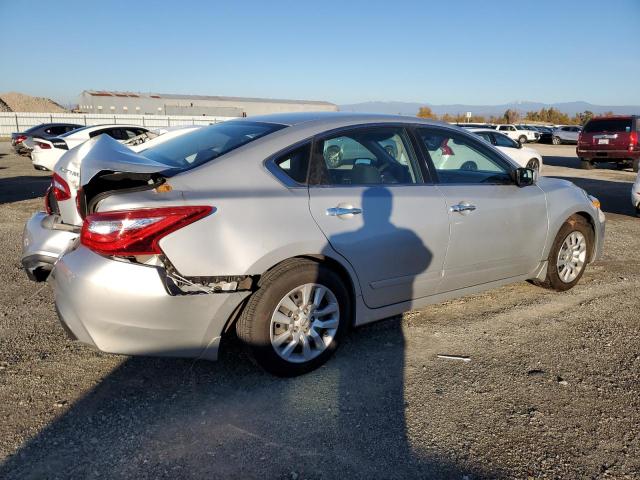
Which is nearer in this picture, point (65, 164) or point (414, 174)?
point (65, 164)

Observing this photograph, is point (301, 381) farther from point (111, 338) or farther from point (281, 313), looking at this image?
point (111, 338)

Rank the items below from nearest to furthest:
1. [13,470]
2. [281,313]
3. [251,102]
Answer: [13,470], [281,313], [251,102]

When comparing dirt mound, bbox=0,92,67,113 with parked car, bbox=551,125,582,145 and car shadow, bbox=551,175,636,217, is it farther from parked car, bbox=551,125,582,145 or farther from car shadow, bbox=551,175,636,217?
car shadow, bbox=551,175,636,217

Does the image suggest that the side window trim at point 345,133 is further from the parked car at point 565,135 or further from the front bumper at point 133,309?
the parked car at point 565,135

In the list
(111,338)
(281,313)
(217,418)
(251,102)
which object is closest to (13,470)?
(111,338)

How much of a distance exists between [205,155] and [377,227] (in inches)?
47.8

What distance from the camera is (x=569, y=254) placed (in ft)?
16.8

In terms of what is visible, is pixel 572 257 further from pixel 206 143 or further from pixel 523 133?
pixel 523 133

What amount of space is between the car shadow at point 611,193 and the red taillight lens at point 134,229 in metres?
9.30

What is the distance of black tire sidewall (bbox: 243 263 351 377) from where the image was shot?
320 cm

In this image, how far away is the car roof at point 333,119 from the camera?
376cm

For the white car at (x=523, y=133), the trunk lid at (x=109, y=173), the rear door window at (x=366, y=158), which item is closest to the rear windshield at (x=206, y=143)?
the trunk lid at (x=109, y=173)

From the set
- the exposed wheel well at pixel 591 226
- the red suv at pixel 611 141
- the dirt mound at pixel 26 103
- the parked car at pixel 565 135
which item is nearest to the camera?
the exposed wheel well at pixel 591 226

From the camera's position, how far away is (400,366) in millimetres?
3666
